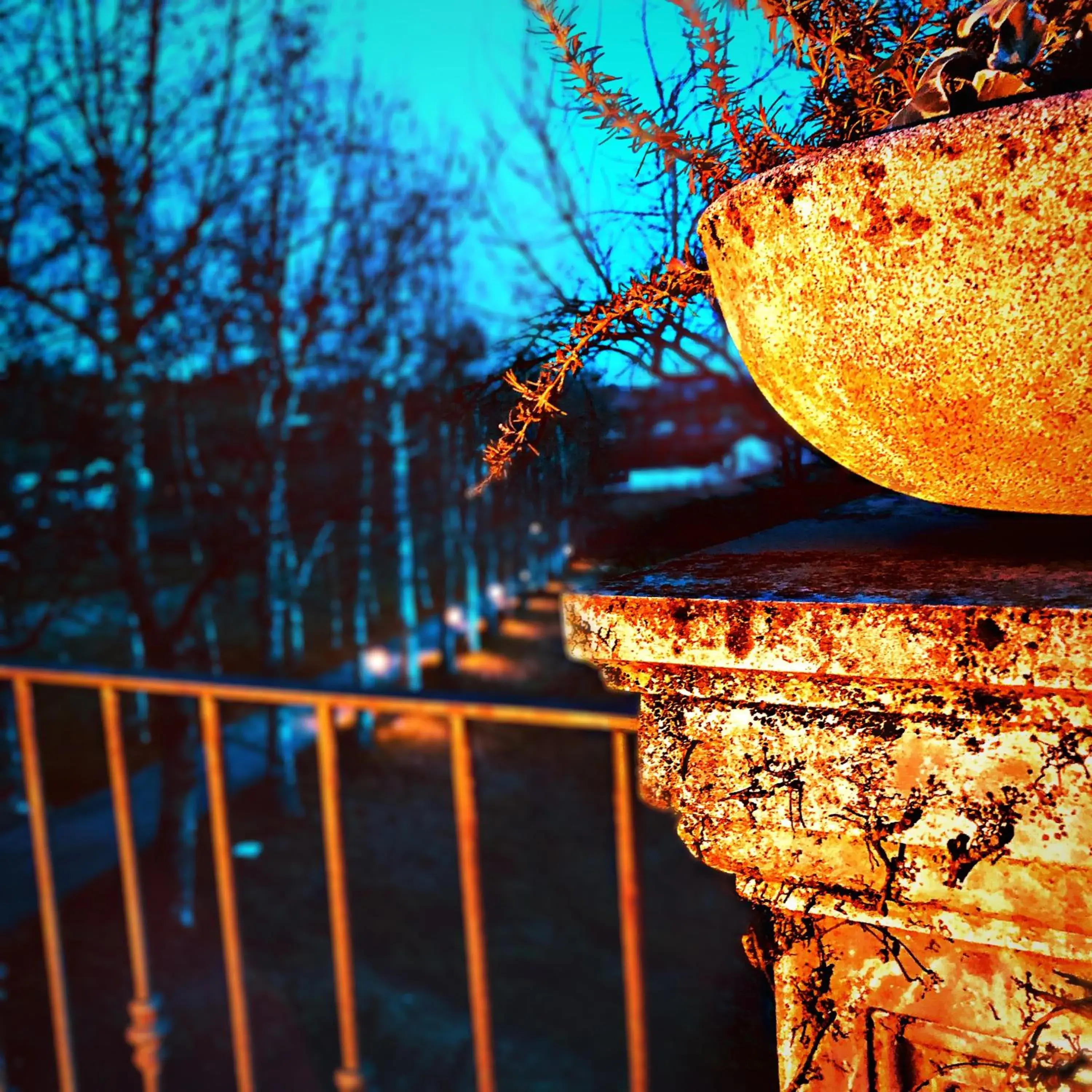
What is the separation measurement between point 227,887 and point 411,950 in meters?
7.02

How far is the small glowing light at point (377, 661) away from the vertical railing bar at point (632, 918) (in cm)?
1081

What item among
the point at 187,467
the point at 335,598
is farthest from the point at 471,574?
the point at 187,467

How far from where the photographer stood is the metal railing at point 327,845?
143 centimetres

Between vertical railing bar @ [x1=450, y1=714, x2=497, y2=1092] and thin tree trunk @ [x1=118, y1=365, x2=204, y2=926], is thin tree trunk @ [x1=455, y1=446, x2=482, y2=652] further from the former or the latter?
vertical railing bar @ [x1=450, y1=714, x2=497, y2=1092]

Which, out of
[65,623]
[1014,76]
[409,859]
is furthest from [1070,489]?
[65,623]

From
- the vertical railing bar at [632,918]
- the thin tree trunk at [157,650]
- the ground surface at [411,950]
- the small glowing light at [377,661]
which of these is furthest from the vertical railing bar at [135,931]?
the small glowing light at [377,661]

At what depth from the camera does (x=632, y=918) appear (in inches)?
56.2

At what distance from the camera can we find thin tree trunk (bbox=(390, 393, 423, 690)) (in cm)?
1074

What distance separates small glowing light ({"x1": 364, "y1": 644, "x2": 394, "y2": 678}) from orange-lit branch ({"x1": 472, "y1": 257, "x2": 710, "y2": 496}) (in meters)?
11.4

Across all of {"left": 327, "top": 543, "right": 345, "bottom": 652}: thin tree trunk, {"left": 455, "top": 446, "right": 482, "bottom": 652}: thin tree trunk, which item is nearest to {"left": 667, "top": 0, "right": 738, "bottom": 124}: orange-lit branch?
{"left": 327, "top": 543, "right": 345, "bottom": 652}: thin tree trunk

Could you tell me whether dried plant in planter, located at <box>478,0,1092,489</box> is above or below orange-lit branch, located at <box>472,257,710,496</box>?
above

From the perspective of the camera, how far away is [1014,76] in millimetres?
689

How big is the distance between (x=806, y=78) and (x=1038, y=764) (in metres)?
0.72

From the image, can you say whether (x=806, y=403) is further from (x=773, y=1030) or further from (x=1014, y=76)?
(x=773, y=1030)
